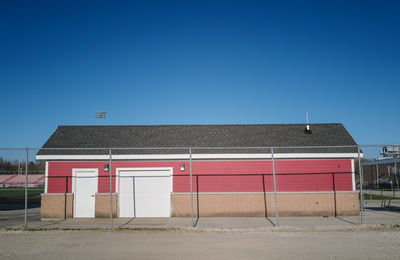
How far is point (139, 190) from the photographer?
45.5 ft

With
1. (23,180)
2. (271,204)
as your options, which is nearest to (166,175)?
(271,204)

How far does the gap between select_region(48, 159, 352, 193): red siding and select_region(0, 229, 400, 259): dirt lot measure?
4.02 metres

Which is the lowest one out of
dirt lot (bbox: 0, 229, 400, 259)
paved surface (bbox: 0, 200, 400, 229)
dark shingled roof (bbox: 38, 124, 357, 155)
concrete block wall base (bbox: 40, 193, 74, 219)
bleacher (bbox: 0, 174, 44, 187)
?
paved surface (bbox: 0, 200, 400, 229)

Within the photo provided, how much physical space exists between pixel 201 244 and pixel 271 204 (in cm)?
575

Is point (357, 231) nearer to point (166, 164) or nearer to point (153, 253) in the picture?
point (153, 253)

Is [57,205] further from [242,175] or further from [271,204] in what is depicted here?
[271,204]

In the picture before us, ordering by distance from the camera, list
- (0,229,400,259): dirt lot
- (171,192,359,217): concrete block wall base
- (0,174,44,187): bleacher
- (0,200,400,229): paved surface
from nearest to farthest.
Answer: (0,229,400,259): dirt lot < (0,200,400,229): paved surface < (171,192,359,217): concrete block wall base < (0,174,44,187): bleacher

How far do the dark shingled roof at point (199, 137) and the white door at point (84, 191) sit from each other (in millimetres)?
974

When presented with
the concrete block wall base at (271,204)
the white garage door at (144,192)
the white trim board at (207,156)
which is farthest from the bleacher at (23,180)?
the concrete block wall base at (271,204)

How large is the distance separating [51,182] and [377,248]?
1243 centimetres

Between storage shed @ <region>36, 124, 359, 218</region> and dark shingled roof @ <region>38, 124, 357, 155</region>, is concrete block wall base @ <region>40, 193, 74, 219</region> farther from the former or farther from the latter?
dark shingled roof @ <region>38, 124, 357, 155</region>

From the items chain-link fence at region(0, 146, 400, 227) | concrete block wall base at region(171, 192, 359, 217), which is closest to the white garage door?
chain-link fence at region(0, 146, 400, 227)

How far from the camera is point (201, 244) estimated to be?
8.24 m

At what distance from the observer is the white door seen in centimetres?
1360
